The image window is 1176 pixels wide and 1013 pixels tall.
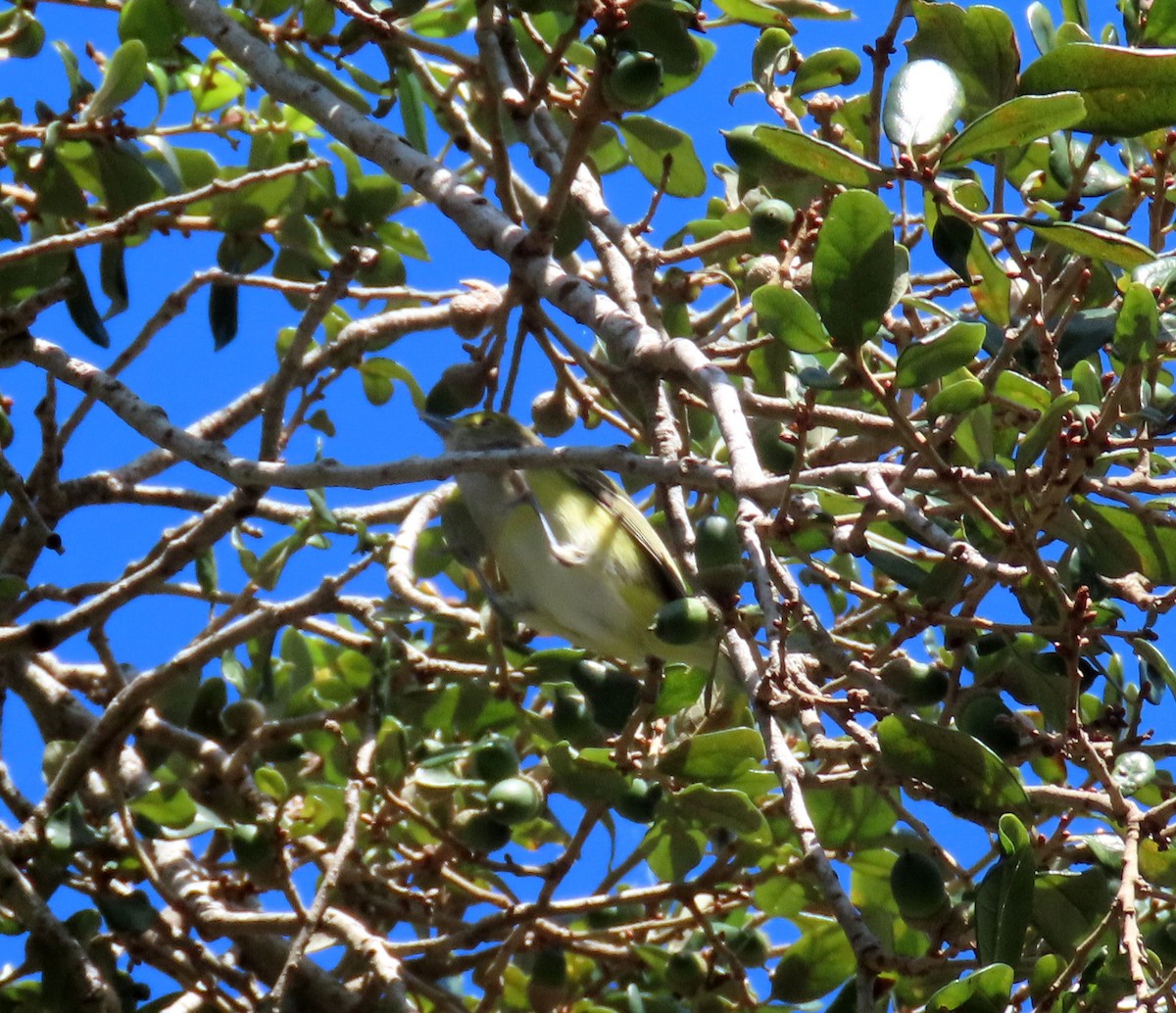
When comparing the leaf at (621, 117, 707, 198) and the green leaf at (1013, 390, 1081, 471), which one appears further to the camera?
the leaf at (621, 117, 707, 198)

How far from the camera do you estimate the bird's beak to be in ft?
10.3

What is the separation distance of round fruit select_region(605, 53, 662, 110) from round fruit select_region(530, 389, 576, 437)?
82 centimetres

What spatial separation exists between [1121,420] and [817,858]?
1.00 meters

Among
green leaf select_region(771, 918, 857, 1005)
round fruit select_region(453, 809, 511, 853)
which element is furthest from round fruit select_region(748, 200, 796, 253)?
green leaf select_region(771, 918, 857, 1005)

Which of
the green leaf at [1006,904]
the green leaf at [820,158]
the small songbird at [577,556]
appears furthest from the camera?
the small songbird at [577,556]

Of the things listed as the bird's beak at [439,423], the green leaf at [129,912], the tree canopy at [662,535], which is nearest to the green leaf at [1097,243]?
the tree canopy at [662,535]

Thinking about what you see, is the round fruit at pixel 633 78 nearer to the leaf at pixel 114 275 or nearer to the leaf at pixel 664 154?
the leaf at pixel 664 154

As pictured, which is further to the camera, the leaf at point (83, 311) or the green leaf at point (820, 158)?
the leaf at point (83, 311)

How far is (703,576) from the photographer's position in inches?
82.5

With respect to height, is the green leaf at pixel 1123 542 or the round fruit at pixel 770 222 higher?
the round fruit at pixel 770 222

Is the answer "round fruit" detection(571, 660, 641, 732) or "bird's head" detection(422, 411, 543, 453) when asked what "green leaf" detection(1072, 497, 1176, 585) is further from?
"bird's head" detection(422, 411, 543, 453)

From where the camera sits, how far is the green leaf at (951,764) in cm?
166

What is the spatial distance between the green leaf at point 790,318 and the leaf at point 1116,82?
42 cm

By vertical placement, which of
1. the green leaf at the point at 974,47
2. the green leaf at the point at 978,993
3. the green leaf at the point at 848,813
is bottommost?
the green leaf at the point at 978,993
